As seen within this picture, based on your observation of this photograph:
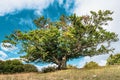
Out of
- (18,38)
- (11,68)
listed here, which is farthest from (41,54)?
(11,68)

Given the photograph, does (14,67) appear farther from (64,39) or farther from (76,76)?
(76,76)

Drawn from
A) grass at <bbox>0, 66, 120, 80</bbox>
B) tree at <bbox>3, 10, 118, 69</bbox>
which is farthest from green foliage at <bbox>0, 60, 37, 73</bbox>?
grass at <bbox>0, 66, 120, 80</bbox>

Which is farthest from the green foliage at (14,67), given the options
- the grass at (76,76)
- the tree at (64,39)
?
the grass at (76,76)

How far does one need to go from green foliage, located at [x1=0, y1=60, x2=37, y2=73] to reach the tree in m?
3.92

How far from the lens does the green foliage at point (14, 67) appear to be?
4959cm

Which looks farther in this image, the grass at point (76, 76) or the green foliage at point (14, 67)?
the green foliage at point (14, 67)

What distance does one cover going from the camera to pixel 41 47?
45.3 m

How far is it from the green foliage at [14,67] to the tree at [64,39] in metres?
3.92

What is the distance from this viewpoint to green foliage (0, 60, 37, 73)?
49594 mm

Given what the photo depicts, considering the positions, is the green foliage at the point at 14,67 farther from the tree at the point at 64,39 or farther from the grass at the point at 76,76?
the grass at the point at 76,76

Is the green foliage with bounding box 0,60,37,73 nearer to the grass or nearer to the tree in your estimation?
the tree

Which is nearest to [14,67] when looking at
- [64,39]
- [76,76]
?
[64,39]

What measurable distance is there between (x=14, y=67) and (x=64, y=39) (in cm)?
1135

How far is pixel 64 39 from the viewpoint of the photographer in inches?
1724
